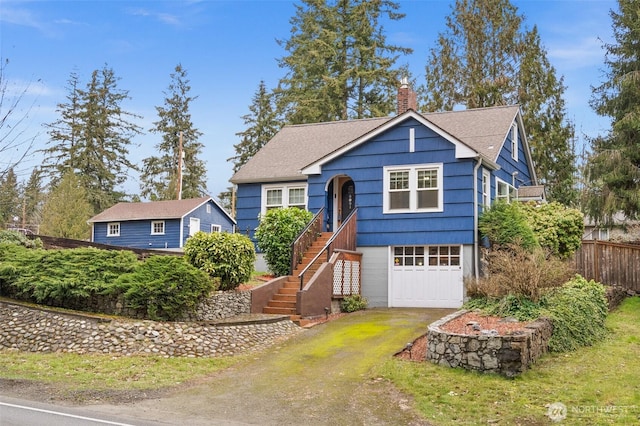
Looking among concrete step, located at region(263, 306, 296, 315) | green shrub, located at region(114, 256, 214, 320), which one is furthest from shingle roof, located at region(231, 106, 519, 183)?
green shrub, located at region(114, 256, 214, 320)

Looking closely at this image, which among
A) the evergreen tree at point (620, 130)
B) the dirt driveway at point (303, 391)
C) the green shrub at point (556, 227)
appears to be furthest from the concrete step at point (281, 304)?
the evergreen tree at point (620, 130)

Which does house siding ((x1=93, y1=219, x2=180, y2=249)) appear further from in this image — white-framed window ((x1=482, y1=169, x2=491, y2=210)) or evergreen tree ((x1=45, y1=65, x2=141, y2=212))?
white-framed window ((x1=482, y1=169, x2=491, y2=210))

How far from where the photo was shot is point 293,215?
18.0 m

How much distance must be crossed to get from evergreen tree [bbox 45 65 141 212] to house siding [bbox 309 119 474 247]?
33.0 metres

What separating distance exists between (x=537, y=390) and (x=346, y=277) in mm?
8760

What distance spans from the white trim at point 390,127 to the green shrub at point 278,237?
7.65 ft

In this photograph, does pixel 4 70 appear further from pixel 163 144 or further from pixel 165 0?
pixel 163 144

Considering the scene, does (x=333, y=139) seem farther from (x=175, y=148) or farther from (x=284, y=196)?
(x=175, y=148)

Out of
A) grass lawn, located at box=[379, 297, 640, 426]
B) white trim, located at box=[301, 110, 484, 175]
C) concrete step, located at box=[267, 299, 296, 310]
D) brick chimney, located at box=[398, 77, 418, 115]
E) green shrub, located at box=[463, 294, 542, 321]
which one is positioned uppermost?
brick chimney, located at box=[398, 77, 418, 115]

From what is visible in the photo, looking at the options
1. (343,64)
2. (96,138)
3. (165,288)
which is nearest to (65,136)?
(96,138)

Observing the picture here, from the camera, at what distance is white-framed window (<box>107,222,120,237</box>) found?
36.6m

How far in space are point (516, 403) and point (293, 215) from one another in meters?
10.7

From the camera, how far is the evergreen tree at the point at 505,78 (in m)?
32.4

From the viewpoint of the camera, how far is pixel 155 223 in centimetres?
3547
